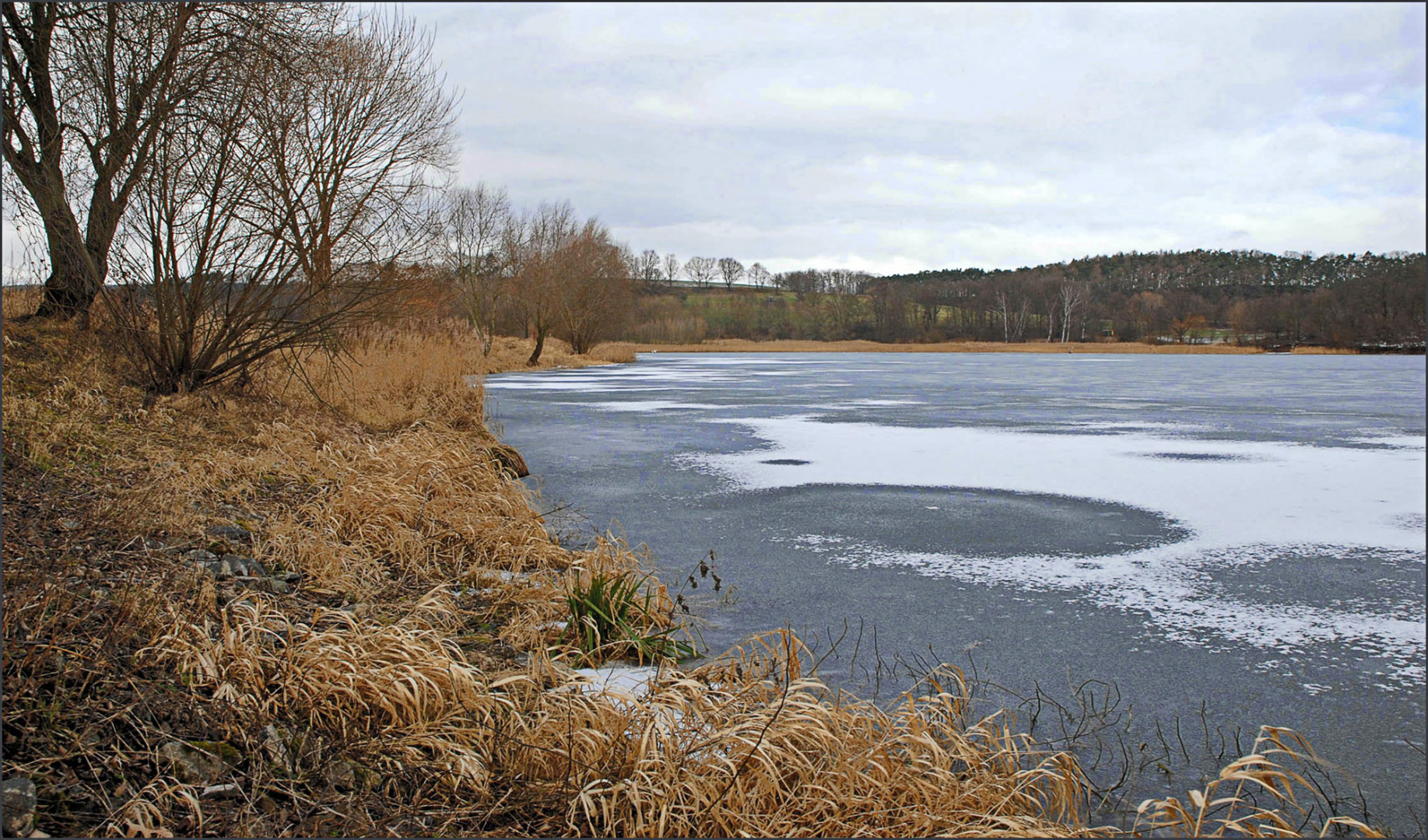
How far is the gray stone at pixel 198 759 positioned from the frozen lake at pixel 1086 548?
2302 millimetres

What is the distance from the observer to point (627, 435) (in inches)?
483

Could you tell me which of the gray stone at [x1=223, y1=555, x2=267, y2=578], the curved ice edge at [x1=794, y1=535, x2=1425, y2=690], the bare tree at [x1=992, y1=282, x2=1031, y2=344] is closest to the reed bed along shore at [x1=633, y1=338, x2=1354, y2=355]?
the bare tree at [x1=992, y1=282, x2=1031, y2=344]

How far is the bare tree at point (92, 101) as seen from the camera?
7.85m

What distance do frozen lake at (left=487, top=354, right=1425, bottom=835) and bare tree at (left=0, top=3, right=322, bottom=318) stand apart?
4.58 metres

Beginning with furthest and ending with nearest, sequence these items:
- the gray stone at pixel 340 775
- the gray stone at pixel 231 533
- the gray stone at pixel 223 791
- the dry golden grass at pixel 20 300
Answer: the dry golden grass at pixel 20 300 < the gray stone at pixel 231 533 < the gray stone at pixel 340 775 < the gray stone at pixel 223 791

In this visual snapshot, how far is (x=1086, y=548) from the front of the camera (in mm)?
6090

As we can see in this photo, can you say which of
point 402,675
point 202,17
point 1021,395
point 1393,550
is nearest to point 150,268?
point 202,17

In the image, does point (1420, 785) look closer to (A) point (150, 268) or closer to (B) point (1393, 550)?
(B) point (1393, 550)

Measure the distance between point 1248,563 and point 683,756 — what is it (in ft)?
14.8

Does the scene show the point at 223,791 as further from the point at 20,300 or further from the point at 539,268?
the point at 539,268

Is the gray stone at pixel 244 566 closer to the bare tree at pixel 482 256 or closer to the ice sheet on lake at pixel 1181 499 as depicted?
the ice sheet on lake at pixel 1181 499

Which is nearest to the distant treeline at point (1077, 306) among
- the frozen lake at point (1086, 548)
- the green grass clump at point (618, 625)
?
the frozen lake at point (1086, 548)

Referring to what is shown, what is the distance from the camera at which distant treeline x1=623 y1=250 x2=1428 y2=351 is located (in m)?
54.5

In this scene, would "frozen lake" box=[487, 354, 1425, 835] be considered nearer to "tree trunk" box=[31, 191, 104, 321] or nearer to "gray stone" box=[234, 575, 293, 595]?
"gray stone" box=[234, 575, 293, 595]
